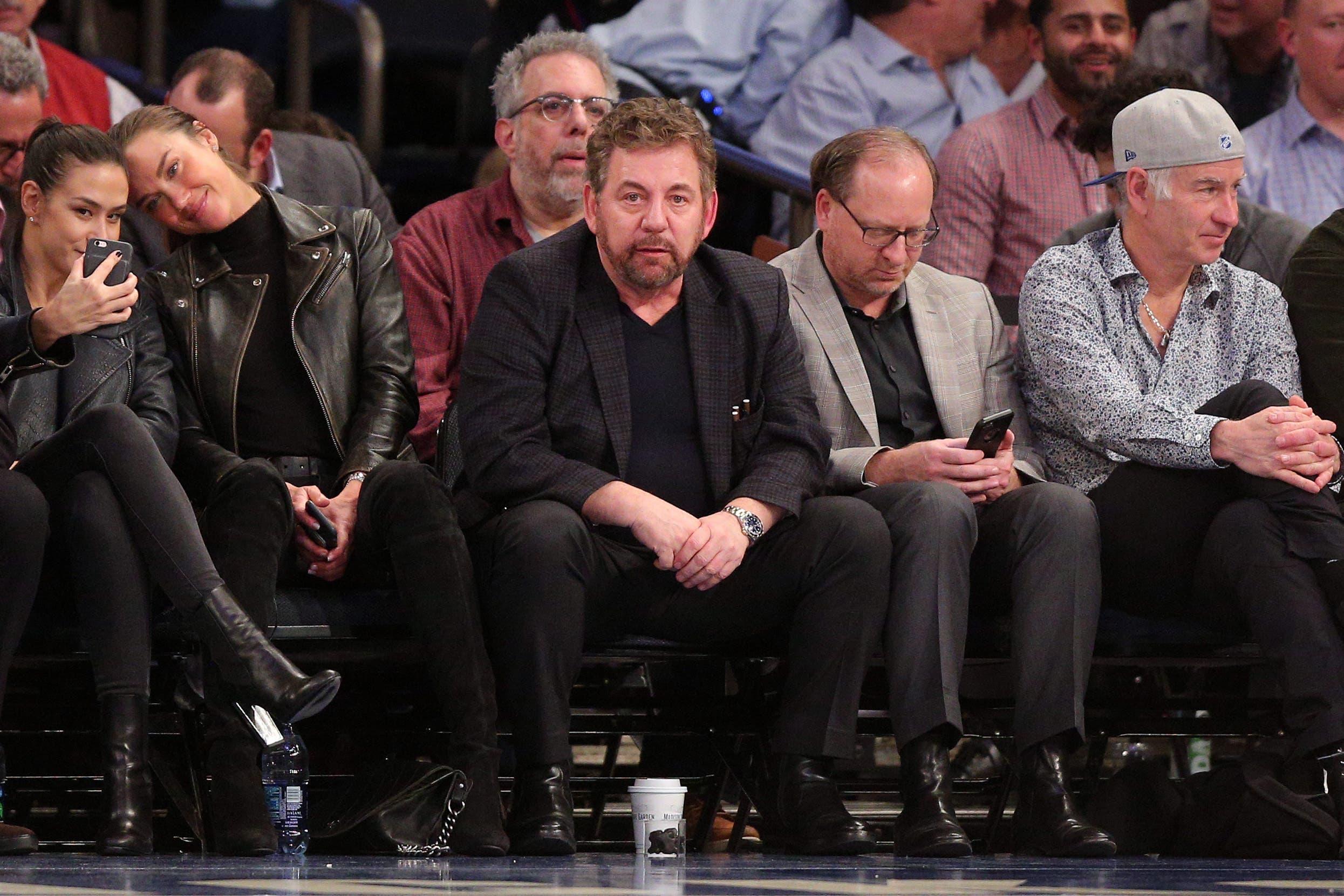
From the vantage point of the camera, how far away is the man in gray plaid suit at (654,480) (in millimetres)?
3043

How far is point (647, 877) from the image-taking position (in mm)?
2547

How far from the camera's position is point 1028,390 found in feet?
12.0

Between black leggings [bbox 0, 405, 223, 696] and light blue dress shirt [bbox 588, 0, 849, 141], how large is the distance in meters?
2.43

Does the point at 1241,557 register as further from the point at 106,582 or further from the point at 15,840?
the point at 15,840

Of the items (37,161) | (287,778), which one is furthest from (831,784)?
(37,161)

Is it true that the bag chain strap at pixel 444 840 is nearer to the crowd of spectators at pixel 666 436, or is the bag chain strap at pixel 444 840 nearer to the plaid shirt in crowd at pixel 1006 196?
the crowd of spectators at pixel 666 436

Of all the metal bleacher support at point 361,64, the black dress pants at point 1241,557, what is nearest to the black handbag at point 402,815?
the black dress pants at point 1241,557

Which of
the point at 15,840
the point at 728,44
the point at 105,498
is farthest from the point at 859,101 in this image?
the point at 15,840

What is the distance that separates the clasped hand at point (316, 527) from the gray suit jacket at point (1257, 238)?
163 centimetres

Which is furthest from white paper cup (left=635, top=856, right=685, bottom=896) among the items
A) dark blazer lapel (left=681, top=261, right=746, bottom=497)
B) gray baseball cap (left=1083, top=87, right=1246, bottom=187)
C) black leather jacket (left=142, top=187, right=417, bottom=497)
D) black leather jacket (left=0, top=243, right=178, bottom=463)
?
gray baseball cap (left=1083, top=87, right=1246, bottom=187)

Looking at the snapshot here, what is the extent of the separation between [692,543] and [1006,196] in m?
1.98

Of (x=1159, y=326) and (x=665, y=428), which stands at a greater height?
(x=1159, y=326)

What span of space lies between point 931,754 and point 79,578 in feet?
4.56

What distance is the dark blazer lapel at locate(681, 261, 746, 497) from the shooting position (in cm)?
332
